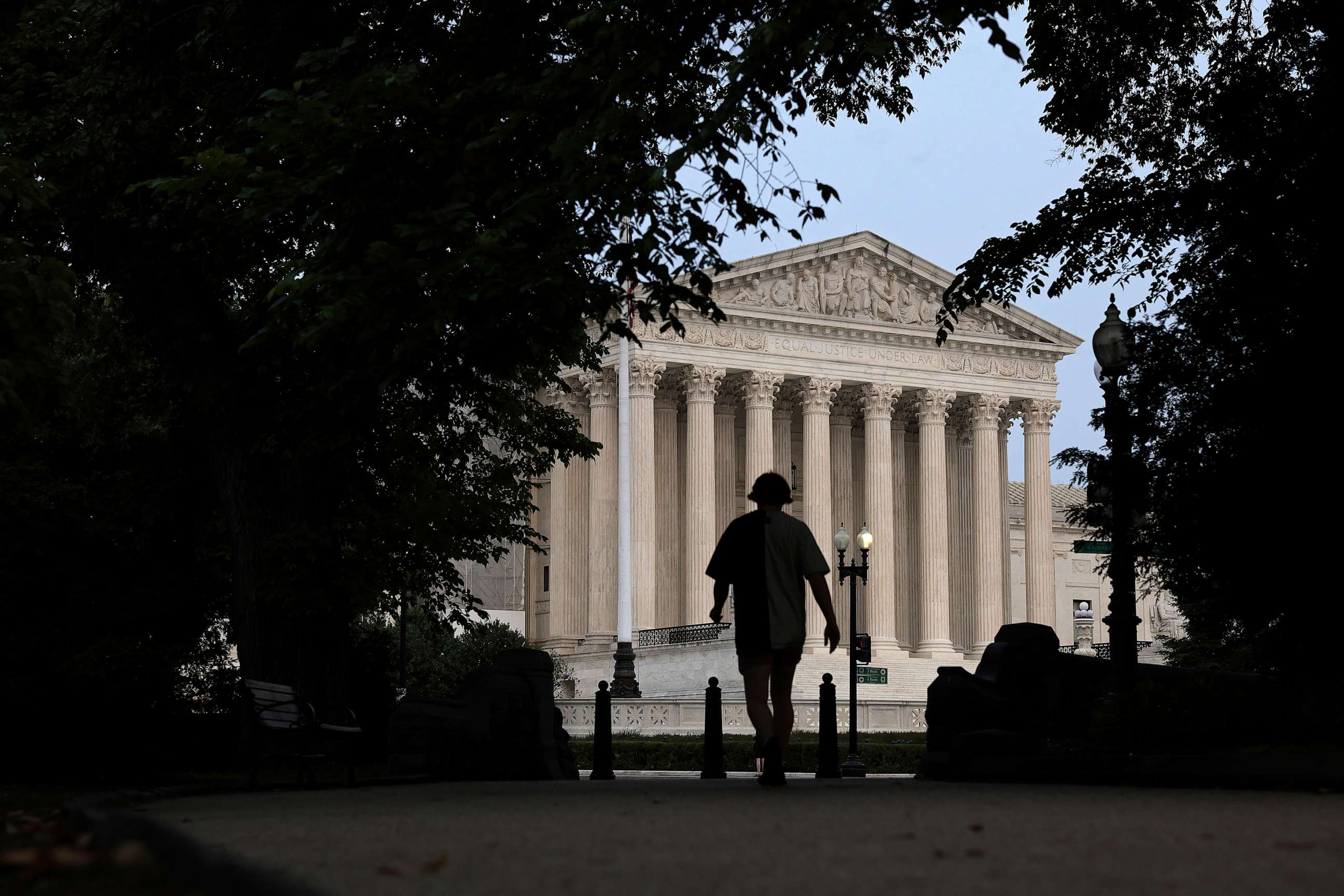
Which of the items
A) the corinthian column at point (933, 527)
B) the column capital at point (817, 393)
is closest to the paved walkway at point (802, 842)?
the column capital at point (817, 393)

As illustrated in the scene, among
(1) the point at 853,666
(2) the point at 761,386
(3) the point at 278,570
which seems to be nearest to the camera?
(3) the point at 278,570

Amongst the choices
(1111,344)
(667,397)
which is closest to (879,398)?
(667,397)

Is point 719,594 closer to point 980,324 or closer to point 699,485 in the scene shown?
point 699,485

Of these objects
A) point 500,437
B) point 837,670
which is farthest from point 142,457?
point 837,670

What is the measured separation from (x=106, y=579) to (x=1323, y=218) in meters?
18.8

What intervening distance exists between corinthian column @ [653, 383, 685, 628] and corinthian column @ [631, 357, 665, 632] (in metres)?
3.72

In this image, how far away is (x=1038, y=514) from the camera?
3132 inches

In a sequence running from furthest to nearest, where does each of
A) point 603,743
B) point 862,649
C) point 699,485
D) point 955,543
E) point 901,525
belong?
point 901,525 → point 955,543 → point 699,485 → point 862,649 → point 603,743

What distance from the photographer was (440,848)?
6.80 m

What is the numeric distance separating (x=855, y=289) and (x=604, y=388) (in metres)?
13.3

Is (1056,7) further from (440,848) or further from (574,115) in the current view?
(440,848)

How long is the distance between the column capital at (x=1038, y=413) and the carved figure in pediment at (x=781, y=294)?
42.0ft

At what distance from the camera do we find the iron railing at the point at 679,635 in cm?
6662

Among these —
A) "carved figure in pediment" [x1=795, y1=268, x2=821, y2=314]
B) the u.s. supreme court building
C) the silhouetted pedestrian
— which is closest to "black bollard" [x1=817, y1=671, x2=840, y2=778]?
the silhouetted pedestrian
